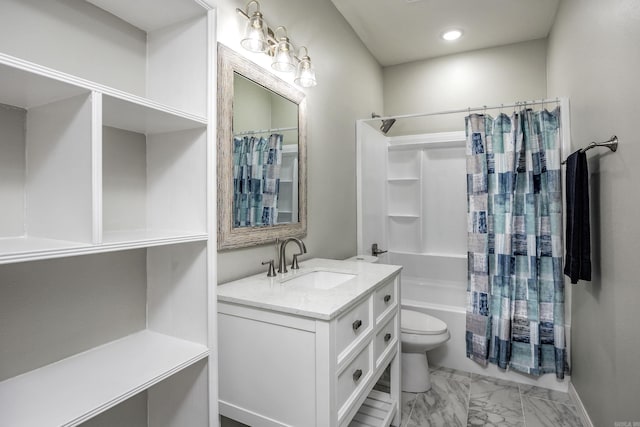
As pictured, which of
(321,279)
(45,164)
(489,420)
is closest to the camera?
(45,164)

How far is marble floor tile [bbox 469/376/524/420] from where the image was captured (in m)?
2.09

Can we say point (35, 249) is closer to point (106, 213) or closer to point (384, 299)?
point (106, 213)

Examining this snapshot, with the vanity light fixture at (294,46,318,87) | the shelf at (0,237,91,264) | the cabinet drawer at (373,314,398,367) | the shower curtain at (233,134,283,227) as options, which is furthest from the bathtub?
the shelf at (0,237,91,264)

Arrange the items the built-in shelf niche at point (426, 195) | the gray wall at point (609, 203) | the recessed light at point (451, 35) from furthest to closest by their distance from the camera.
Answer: the built-in shelf niche at point (426, 195), the recessed light at point (451, 35), the gray wall at point (609, 203)

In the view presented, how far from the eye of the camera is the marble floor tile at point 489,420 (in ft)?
6.43

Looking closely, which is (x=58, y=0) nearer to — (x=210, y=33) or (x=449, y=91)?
(x=210, y=33)

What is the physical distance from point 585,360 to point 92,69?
108 inches

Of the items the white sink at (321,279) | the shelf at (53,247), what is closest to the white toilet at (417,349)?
the white sink at (321,279)

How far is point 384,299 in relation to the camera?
164cm

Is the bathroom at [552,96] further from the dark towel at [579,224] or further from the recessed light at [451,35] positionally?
the recessed light at [451,35]

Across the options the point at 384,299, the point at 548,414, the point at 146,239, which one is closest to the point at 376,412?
the point at 384,299

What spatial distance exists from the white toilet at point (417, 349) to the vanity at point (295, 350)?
821mm

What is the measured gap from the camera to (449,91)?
10.9ft

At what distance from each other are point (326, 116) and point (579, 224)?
5.20ft
